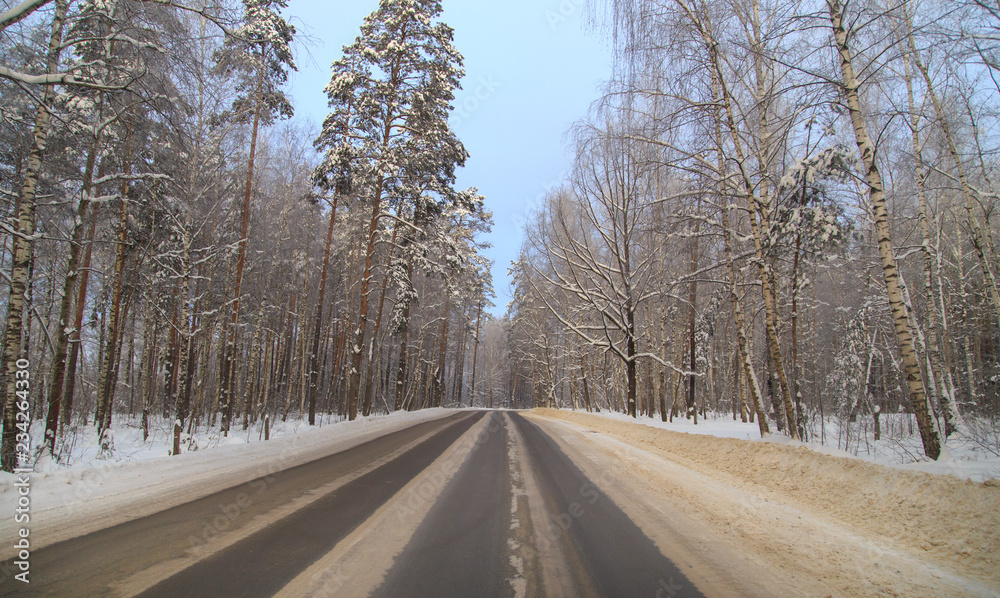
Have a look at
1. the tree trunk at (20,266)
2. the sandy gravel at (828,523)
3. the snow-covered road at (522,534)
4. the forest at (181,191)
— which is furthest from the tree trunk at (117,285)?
the sandy gravel at (828,523)

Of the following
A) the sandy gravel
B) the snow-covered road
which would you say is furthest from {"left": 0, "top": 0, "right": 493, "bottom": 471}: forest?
the sandy gravel

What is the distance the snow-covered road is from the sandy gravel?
0.06ft

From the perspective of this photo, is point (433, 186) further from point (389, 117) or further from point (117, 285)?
point (117, 285)

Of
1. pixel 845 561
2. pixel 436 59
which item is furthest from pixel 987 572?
pixel 436 59

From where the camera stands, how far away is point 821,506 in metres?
4.54

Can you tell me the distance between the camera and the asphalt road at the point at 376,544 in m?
2.52

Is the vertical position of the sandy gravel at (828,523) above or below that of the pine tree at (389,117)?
below

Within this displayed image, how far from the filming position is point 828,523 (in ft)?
13.0

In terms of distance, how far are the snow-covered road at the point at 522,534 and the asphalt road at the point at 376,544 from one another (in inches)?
0.7

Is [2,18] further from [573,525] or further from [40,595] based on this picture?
[573,525]

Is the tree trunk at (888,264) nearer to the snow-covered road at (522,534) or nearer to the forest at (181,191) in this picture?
the snow-covered road at (522,534)

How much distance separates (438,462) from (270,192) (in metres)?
19.6

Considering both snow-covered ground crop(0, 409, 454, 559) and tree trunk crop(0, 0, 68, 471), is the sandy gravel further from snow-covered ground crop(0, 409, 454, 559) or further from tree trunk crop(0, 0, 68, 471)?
tree trunk crop(0, 0, 68, 471)

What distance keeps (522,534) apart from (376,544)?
1.24 m
